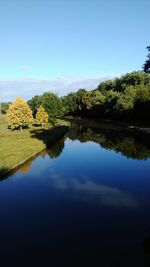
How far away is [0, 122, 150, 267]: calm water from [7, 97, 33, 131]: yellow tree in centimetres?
4223

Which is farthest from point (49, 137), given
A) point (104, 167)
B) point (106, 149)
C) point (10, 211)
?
point (10, 211)

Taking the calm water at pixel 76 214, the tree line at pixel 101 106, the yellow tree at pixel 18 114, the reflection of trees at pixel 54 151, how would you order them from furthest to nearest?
the tree line at pixel 101 106
the yellow tree at pixel 18 114
the reflection of trees at pixel 54 151
the calm water at pixel 76 214

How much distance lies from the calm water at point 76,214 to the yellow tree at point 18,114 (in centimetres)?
4223

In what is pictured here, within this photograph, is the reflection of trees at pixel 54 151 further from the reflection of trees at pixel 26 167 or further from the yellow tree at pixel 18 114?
the yellow tree at pixel 18 114

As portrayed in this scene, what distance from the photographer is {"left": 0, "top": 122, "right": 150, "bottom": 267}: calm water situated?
60.1ft

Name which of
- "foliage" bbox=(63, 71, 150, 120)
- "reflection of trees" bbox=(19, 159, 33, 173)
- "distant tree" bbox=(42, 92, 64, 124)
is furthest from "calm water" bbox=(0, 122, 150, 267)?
"foliage" bbox=(63, 71, 150, 120)

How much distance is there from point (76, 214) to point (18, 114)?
216 ft

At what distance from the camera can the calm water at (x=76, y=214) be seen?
18328 millimetres

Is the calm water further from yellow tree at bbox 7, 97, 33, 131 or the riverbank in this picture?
the riverbank

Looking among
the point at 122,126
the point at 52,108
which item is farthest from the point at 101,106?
the point at 52,108

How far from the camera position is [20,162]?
4416 cm

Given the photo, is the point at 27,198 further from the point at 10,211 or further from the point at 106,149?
the point at 106,149

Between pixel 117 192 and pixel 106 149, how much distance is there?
29625 mm

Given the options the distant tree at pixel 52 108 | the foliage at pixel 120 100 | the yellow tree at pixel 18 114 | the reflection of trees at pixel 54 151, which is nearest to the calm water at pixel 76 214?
the reflection of trees at pixel 54 151
